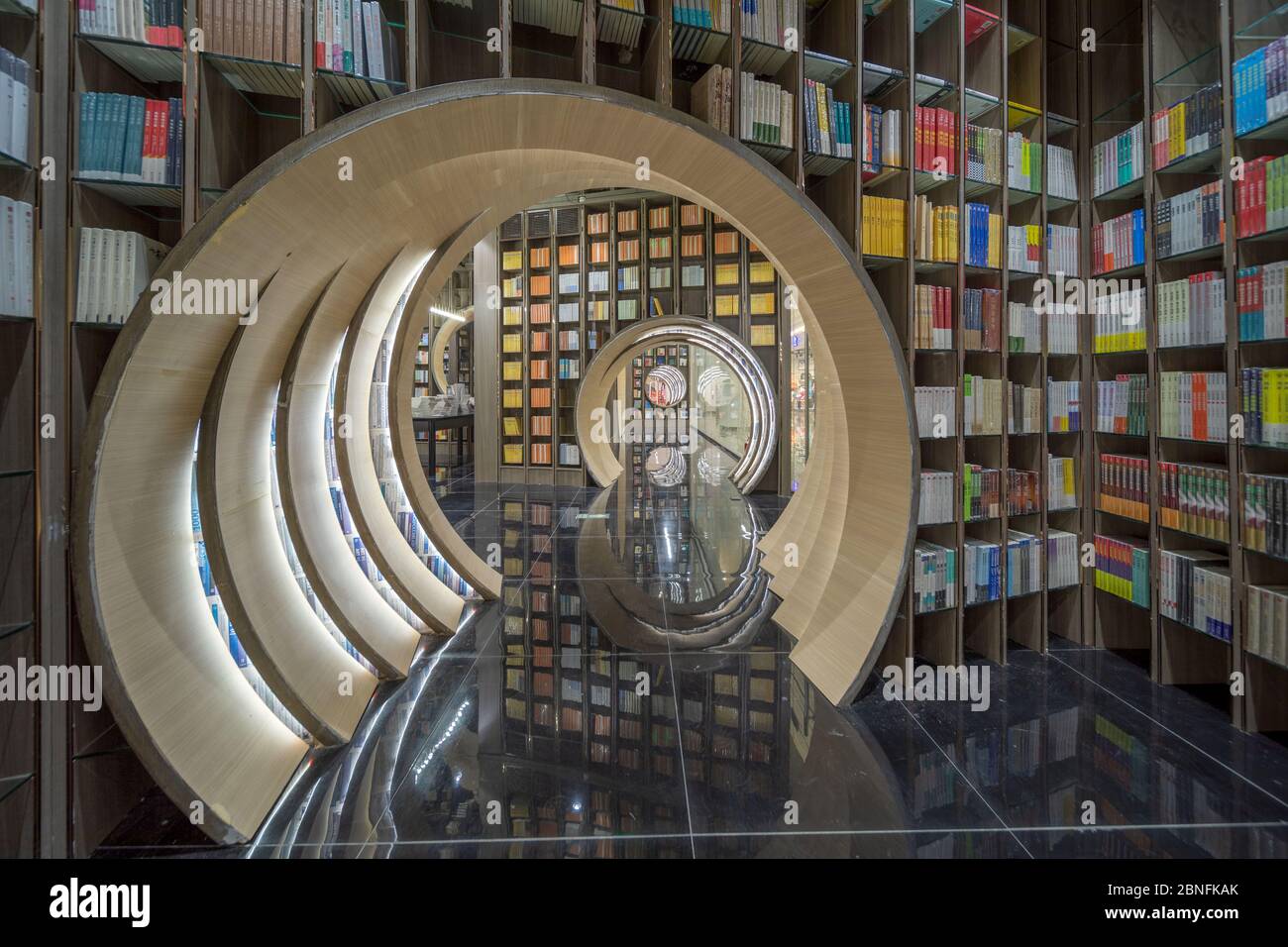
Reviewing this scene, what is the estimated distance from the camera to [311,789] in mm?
2279

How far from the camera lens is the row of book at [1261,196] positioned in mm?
2561

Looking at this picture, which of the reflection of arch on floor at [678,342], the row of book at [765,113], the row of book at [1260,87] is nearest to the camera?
the row of book at [1260,87]

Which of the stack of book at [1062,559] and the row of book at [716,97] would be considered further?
the stack of book at [1062,559]

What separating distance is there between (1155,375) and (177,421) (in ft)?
13.6

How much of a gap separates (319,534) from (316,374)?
0.76 meters

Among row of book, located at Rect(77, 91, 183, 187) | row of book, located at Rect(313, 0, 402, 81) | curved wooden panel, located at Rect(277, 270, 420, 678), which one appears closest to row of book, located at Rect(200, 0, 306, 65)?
row of book, located at Rect(313, 0, 402, 81)

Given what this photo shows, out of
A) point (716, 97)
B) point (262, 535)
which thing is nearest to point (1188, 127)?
point (716, 97)

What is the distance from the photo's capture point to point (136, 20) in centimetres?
203

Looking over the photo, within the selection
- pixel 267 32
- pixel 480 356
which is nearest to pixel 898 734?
pixel 267 32

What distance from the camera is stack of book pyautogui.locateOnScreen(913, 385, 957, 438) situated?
317 cm

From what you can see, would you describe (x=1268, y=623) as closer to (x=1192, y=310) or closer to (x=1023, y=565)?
(x=1023, y=565)

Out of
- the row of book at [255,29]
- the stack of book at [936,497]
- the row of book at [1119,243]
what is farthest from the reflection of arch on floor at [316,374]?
the row of book at [1119,243]

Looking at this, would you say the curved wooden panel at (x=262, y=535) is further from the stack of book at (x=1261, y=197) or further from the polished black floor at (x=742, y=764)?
the stack of book at (x=1261, y=197)

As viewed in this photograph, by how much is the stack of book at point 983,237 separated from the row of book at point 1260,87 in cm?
92
